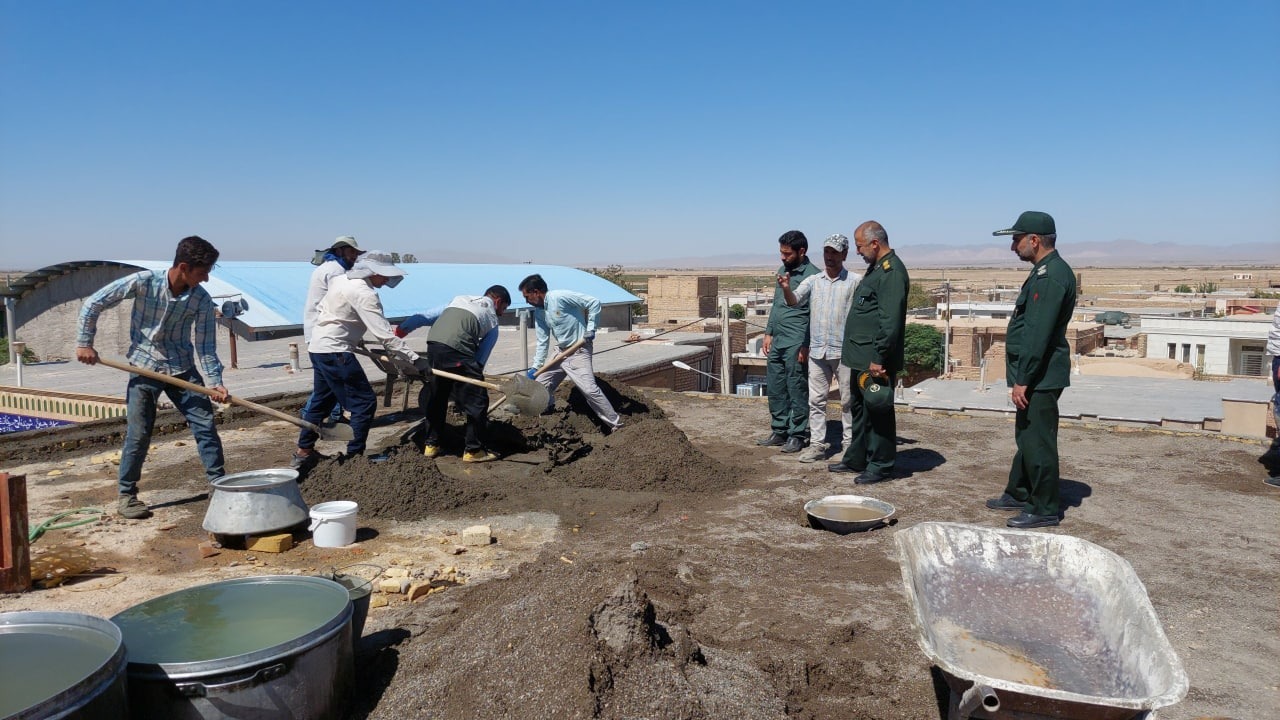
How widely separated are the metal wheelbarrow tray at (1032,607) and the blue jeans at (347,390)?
425 centimetres

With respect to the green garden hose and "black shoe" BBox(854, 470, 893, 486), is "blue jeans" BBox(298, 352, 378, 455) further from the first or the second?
"black shoe" BBox(854, 470, 893, 486)

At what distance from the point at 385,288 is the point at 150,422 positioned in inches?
828

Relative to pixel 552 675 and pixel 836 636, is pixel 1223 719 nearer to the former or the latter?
pixel 836 636

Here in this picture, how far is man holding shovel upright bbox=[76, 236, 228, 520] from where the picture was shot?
538 centimetres

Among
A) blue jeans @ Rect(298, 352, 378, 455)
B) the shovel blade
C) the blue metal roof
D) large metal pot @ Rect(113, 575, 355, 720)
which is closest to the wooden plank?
large metal pot @ Rect(113, 575, 355, 720)

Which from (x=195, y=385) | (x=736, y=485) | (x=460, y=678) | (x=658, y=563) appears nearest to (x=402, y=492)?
(x=195, y=385)

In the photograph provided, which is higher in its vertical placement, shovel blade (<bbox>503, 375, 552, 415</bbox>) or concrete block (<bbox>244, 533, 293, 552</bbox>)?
shovel blade (<bbox>503, 375, 552, 415</bbox>)

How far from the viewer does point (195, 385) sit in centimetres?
549

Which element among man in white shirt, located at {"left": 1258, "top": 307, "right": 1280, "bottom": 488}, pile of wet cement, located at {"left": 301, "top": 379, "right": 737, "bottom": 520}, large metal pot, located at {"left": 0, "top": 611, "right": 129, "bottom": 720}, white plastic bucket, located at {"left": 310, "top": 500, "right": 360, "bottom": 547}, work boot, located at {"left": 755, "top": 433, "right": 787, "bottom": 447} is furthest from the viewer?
work boot, located at {"left": 755, "top": 433, "right": 787, "bottom": 447}

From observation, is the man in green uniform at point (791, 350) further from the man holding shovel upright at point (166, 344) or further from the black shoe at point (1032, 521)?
the man holding shovel upright at point (166, 344)

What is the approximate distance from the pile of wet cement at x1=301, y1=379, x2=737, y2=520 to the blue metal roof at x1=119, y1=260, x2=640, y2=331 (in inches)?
416

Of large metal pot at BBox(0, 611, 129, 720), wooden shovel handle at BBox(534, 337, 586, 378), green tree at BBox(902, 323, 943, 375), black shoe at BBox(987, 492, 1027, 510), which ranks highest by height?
wooden shovel handle at BBox(534, 337, 586, 378)

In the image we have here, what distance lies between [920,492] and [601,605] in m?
3.75

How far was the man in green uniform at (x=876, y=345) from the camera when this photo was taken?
20.1 feet
